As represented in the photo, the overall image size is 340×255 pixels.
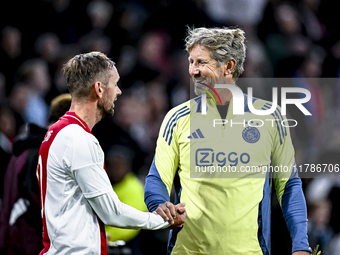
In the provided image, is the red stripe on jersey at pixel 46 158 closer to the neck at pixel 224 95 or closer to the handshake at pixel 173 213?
the handshake at pixel 173 213

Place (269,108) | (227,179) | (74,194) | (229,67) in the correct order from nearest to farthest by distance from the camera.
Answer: (74,194), (227,179), (269,108), (229,67)

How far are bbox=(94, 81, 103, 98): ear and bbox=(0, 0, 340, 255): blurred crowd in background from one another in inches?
96.2

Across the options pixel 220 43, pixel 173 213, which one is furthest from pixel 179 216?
pixel 220 43

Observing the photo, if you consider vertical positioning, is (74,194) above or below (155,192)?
above

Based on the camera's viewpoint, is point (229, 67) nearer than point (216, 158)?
No

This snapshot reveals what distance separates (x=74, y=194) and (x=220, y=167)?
90 cm

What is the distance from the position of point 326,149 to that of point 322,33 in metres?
2.18

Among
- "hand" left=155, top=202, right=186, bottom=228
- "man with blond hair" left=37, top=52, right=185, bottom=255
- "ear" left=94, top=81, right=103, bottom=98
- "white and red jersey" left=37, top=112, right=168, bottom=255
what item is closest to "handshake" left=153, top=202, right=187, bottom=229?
"hand" left=155, top=202, right=186, bottom=228

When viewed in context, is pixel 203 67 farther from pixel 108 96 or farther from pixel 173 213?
pixel 173 213

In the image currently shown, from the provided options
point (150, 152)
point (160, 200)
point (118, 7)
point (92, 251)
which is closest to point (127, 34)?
point (118, 7)

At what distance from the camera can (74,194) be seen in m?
2.10

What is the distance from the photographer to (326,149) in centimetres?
455

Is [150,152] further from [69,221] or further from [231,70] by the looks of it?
[69,221]

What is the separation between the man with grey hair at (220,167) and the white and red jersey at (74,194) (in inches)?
16.6
